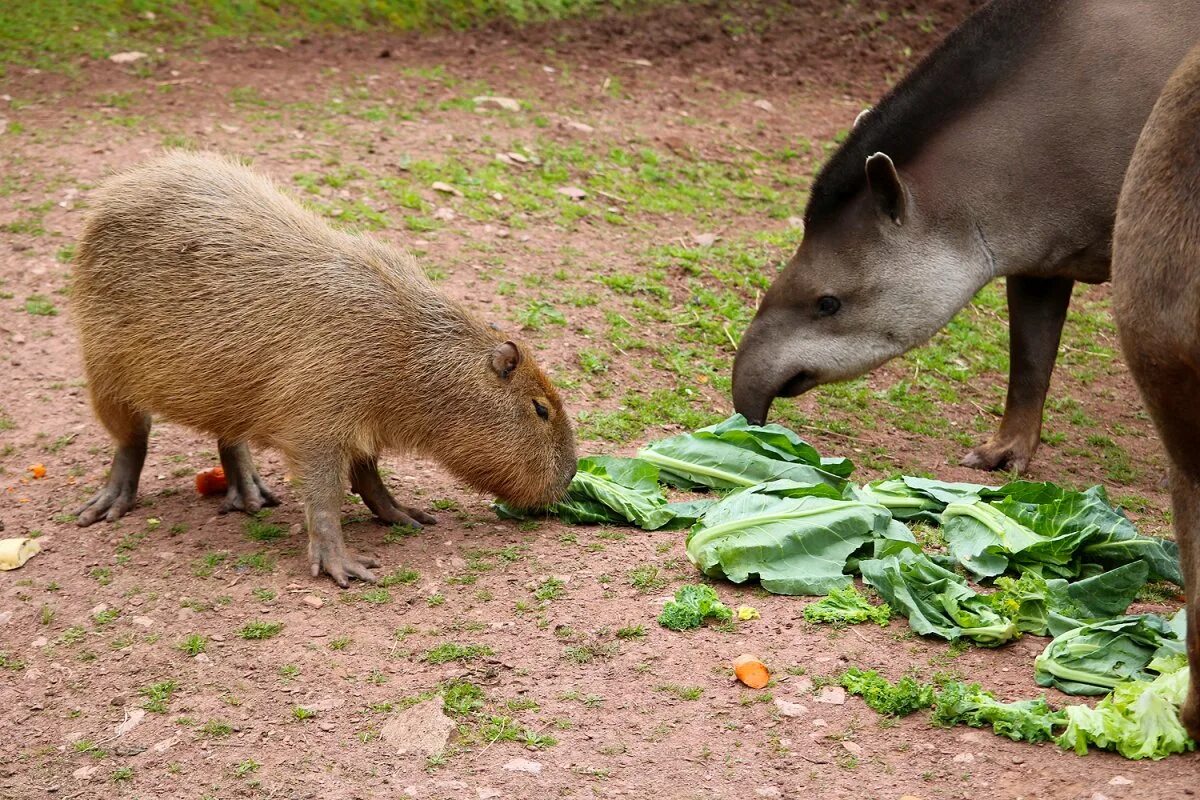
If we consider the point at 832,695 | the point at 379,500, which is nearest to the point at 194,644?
the point at 379,500

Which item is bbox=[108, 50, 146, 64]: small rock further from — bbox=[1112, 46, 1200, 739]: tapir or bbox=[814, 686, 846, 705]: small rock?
bbox=[1112, 46, 1200, 739]: tapir

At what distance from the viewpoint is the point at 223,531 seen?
505 centimetres

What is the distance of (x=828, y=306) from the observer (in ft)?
19.7

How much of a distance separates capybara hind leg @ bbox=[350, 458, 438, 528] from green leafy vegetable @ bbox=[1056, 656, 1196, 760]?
105 inches

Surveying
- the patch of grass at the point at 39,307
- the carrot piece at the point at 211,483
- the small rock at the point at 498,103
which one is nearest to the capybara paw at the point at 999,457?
the carrot piece at the point at 211,483

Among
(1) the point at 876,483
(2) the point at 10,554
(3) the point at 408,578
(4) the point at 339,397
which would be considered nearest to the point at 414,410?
(4) the point at 339,397

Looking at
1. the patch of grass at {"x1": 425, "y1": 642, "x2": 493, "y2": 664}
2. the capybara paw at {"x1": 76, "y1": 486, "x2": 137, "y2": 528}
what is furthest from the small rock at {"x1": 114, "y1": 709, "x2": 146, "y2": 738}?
the capybara paw at {"x1": 76, "y1": 486, "x2": 137, "y2": 528}

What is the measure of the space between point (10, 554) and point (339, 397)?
1.32m

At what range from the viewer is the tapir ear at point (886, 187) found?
5.57 meters

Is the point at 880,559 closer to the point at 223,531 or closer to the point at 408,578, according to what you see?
the point at 408,578

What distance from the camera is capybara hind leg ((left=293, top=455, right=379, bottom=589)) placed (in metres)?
4.66

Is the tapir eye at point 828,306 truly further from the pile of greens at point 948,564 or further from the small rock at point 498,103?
the small rock at point 498,103

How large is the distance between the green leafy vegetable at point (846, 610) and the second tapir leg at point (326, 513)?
5.24 ft

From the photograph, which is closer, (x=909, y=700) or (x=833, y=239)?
(x=909, y=700)
